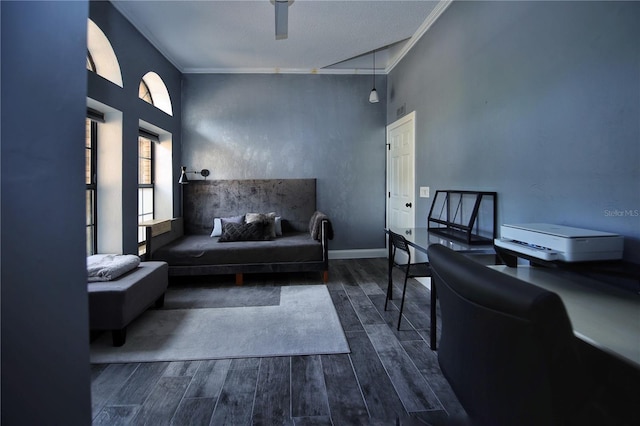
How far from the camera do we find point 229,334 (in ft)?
8.57

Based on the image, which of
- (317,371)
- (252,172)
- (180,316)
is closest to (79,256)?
(317,371)

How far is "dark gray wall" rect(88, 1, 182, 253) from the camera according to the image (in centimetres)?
292

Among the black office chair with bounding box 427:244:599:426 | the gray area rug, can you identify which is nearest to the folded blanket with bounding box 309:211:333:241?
the gray area rug

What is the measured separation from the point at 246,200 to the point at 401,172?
92.4 inches

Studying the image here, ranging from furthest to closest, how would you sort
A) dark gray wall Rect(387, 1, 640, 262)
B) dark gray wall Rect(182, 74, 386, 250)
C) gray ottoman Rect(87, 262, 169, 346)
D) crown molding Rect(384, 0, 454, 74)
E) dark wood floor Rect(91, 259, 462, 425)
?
A: dark gray wall Rect(182, 74, 386, 250) < crown molding Rect(384, 0, 454, 74) < gray ottoman Rect(87, 262, 169, 346) < dark wood floor Rect(91, 259, 462, 425) < dark gray wall Rect(387, 1, 640, 262)

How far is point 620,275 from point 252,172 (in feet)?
14.7

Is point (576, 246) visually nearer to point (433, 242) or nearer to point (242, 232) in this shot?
point (433, 242)

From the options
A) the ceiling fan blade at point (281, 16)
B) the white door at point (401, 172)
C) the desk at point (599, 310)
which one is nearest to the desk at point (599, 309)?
the desk at point (599, 310)

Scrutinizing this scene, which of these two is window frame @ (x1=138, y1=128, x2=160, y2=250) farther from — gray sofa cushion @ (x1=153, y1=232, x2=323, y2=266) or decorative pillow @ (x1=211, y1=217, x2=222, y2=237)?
decorative pillow @ (x1=211, y1=217, x2=222, y2=237)

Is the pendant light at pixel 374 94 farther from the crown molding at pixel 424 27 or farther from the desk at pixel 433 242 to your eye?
the desk at pixel 433 242

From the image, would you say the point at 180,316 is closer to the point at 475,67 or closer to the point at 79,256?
the point at 79,256

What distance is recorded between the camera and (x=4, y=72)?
2.24 feet

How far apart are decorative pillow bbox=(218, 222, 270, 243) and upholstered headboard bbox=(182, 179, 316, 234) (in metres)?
0.75

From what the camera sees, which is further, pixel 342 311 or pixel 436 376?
pixel 342 311
